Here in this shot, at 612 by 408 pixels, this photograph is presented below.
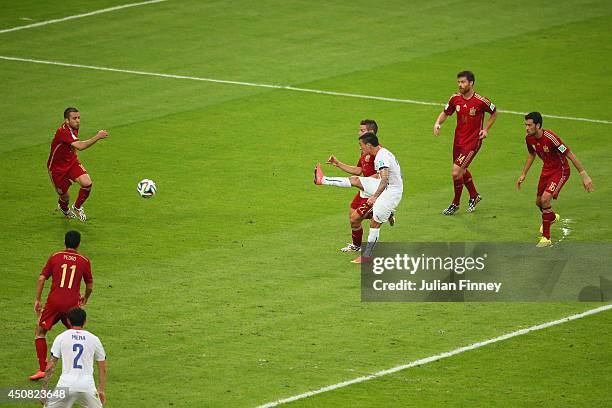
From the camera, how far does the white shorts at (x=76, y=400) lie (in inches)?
511

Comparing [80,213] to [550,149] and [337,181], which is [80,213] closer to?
[337,181]

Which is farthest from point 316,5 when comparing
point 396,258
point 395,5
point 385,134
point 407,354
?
point 407,354

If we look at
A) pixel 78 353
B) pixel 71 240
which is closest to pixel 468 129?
pixel 71 240

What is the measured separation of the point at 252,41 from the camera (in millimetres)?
35500

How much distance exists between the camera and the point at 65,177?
21.8 m

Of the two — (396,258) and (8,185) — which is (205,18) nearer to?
(8,185)

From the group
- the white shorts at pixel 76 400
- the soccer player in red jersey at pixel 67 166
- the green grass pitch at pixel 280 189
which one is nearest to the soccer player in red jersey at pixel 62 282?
the green grass pitch at pixel 280 189

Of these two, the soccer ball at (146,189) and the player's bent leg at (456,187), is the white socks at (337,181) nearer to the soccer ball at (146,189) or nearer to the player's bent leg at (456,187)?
the player's bent leg at (456,187)

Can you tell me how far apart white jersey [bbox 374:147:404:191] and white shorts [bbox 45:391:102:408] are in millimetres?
7671

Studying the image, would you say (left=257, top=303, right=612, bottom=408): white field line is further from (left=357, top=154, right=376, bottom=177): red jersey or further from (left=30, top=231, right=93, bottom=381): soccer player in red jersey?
(left=357, top=154, right=376, bottom=177): red jersey

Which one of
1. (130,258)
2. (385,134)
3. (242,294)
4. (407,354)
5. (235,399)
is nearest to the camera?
(235,399)

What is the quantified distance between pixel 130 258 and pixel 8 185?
5307mm

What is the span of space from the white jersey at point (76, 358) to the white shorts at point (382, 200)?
7450 millimetres

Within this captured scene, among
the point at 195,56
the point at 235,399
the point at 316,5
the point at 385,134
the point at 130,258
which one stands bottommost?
the point at 235,399
